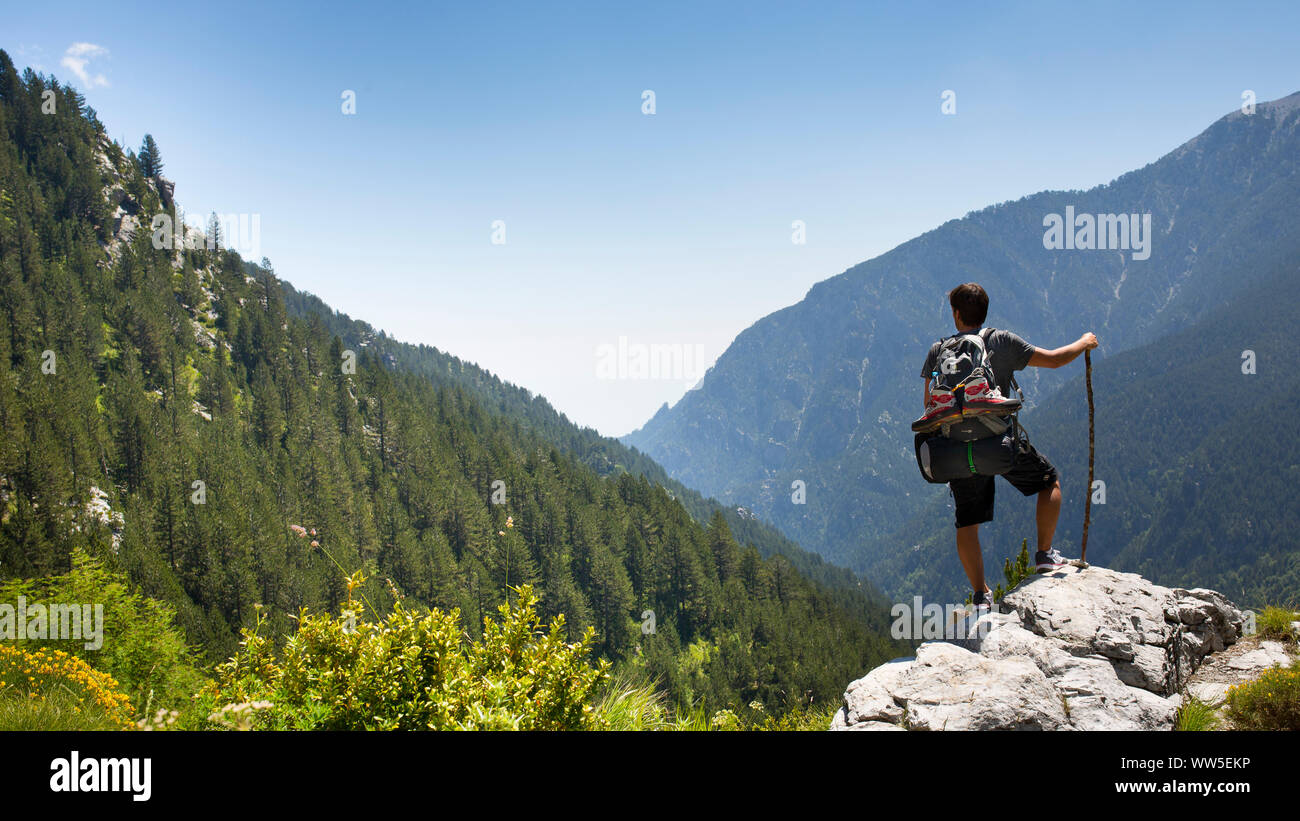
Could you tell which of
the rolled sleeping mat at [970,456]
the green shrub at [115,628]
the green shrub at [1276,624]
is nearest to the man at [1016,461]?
the rolled sleeping mat at [970,456]

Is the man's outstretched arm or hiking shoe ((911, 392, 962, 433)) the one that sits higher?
the man's outstretched arm

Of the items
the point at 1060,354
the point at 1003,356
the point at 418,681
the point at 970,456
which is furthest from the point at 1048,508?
the point at 418,681

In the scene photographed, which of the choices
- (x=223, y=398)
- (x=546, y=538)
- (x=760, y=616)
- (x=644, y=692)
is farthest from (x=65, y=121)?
(x=644, y=692)

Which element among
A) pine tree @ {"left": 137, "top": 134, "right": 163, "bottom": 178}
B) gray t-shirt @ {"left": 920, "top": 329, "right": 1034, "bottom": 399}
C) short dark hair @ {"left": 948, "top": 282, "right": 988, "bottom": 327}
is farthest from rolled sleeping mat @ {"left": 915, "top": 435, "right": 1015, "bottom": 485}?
pine tree @ {"left": 137, "top": 134, "right": 163, "bottom": 178}

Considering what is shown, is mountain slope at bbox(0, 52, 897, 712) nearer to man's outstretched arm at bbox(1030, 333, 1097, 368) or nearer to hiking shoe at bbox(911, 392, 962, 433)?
hiking shoe at bbox(911, 392, 962, 433)

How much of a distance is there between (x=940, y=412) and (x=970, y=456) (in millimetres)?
559

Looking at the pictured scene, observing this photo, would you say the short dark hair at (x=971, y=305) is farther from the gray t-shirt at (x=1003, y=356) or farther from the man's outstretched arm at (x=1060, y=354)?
the man's outstretched arm at (x=1060, y=354)

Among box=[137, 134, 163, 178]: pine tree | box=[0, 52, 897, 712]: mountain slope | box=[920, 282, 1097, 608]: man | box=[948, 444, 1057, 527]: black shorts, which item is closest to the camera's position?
box=[920, 282, 1097, 608]: man

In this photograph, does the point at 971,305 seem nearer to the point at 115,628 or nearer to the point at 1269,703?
the point at 1269,703

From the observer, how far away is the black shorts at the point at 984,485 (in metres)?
6.95

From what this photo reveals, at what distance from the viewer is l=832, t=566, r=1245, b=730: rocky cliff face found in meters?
4.95

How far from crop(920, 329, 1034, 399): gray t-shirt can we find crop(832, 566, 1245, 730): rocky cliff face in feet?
8.25
